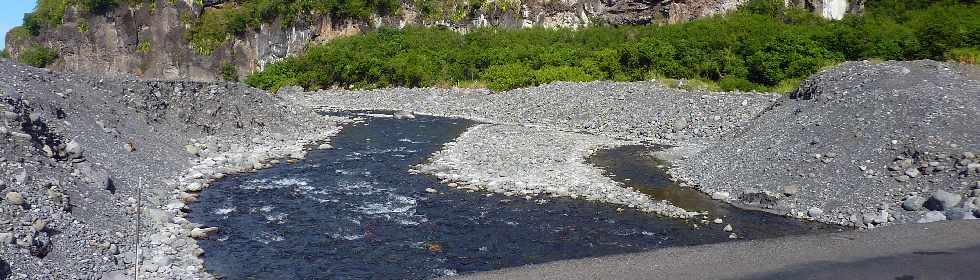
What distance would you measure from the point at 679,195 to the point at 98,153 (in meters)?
14.6

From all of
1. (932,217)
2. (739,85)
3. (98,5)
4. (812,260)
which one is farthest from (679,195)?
(98,5)

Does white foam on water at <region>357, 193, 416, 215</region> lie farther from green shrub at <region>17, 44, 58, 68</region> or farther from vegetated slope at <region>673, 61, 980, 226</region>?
green shrub at <region>17, 44, 58, 68</region>

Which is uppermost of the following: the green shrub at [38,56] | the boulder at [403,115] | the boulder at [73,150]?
the green shrub at [38,56]

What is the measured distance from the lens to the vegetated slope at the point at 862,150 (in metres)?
16.0

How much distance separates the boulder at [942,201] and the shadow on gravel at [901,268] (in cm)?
A: 345

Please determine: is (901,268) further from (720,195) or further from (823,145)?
(823,145)

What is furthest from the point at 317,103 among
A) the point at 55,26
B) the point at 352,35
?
the point at 55,26

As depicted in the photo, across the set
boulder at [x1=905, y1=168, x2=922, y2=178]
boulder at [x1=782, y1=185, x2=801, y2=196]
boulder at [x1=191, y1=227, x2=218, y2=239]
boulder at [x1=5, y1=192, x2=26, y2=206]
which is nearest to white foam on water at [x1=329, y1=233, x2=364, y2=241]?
boulder at [x1=191, y1=227, x2=218, y2=239]

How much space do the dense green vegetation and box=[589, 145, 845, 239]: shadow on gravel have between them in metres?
15.8

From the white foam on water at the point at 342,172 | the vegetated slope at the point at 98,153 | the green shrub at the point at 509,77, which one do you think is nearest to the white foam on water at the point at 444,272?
the vegetated slope at the point at 98,153

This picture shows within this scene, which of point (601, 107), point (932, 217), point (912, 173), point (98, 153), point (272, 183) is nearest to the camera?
point (932, 217)

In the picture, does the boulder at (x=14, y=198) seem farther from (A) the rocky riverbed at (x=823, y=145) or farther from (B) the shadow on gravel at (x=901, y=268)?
(B) the shadow on gravel at (x=901, y=268)

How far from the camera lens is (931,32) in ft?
121

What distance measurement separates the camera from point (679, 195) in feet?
60.6
